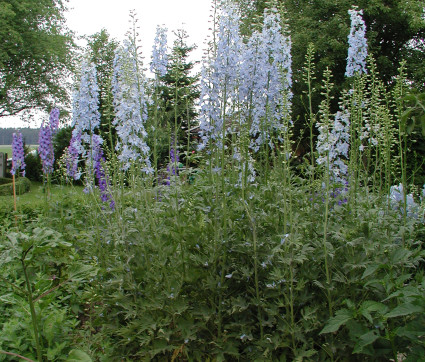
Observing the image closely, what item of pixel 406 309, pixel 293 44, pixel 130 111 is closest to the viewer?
pixel 406 309

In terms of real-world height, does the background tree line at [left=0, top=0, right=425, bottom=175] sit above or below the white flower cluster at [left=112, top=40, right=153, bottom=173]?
above

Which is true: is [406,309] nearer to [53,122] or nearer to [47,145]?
[47,145]

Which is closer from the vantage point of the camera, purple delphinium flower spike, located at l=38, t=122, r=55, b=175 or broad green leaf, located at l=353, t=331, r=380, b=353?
broad green leaf, located at l=353, t=331, r=380, b=353

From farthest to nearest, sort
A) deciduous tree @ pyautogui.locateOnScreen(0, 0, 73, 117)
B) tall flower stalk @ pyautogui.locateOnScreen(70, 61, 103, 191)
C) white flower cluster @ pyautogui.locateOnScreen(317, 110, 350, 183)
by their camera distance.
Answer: deciduous tree @ pyautogui.locateOnScreen(0, 0, 73, 117)
tall flower stalk @ pyautogui.locateOnScreen(70, 61, 103, 191)
white flower cluster @ pyautogui.locateOnScreen(317, 110, 350, 183)

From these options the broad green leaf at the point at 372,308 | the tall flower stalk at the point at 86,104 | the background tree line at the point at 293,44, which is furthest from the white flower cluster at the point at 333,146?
the background tree line at the point at 293,44

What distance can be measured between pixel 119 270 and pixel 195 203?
843 millimetres

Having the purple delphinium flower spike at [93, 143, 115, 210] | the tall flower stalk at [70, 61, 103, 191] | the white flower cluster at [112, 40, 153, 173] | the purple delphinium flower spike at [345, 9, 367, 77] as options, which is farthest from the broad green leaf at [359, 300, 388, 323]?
the purple delphinium flower spike at [345, 9, 367, 77]

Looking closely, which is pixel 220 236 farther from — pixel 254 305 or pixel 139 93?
pixel 139 93

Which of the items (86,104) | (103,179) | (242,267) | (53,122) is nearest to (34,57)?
(53,122)

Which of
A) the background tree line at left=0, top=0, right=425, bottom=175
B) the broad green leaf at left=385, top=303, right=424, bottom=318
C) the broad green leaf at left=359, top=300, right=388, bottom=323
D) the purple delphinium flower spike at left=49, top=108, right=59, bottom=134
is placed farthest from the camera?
the background tree line at left=0, top=0, right=425, bottom=175

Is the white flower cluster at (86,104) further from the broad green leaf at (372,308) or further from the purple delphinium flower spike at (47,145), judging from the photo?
the broad green leaf at (372,308)

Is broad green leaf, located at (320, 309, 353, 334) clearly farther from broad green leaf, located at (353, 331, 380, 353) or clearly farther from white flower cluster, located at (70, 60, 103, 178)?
white flower cluster, located at (70, 60, 103, 178)

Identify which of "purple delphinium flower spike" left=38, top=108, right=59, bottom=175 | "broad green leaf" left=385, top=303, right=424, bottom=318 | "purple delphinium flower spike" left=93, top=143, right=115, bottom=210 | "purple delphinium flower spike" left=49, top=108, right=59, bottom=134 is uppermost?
"purple delphinium flower spike" left=49, top=108, right=59, bottom=134

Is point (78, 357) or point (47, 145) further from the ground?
point (47, 145)
